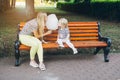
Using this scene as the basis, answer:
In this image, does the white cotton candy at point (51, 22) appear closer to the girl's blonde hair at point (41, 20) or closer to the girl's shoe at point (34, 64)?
the girl's blonde hair at point (41, 20)

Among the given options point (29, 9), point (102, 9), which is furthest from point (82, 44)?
point (102, 9)

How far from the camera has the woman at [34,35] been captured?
8.70 metres

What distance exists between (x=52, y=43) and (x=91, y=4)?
2105cm

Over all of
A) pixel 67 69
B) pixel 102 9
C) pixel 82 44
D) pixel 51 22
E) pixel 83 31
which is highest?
pixel 51 22

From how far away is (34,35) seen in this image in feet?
30.0

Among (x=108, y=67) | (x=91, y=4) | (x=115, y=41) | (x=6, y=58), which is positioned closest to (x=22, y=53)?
(x=6, y=58)

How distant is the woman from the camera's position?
870 centimetres

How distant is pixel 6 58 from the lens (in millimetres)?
9812

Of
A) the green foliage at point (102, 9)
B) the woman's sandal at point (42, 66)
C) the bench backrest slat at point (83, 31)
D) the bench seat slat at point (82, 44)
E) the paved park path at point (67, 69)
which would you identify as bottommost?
the green foliage at point (102, 9)

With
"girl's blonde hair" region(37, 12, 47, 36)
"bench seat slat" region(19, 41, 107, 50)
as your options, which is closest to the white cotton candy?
"girl's blonde hair" region(37, 12, 47, 36)

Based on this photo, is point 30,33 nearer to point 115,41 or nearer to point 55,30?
point 55,30

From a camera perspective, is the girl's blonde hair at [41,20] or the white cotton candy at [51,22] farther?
the white cotton candy at [51,22]

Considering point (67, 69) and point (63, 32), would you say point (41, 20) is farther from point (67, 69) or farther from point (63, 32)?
point (67, 69)

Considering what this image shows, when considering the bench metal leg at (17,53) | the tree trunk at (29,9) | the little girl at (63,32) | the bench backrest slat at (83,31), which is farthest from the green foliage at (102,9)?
the bench metal leg at (17,53)
